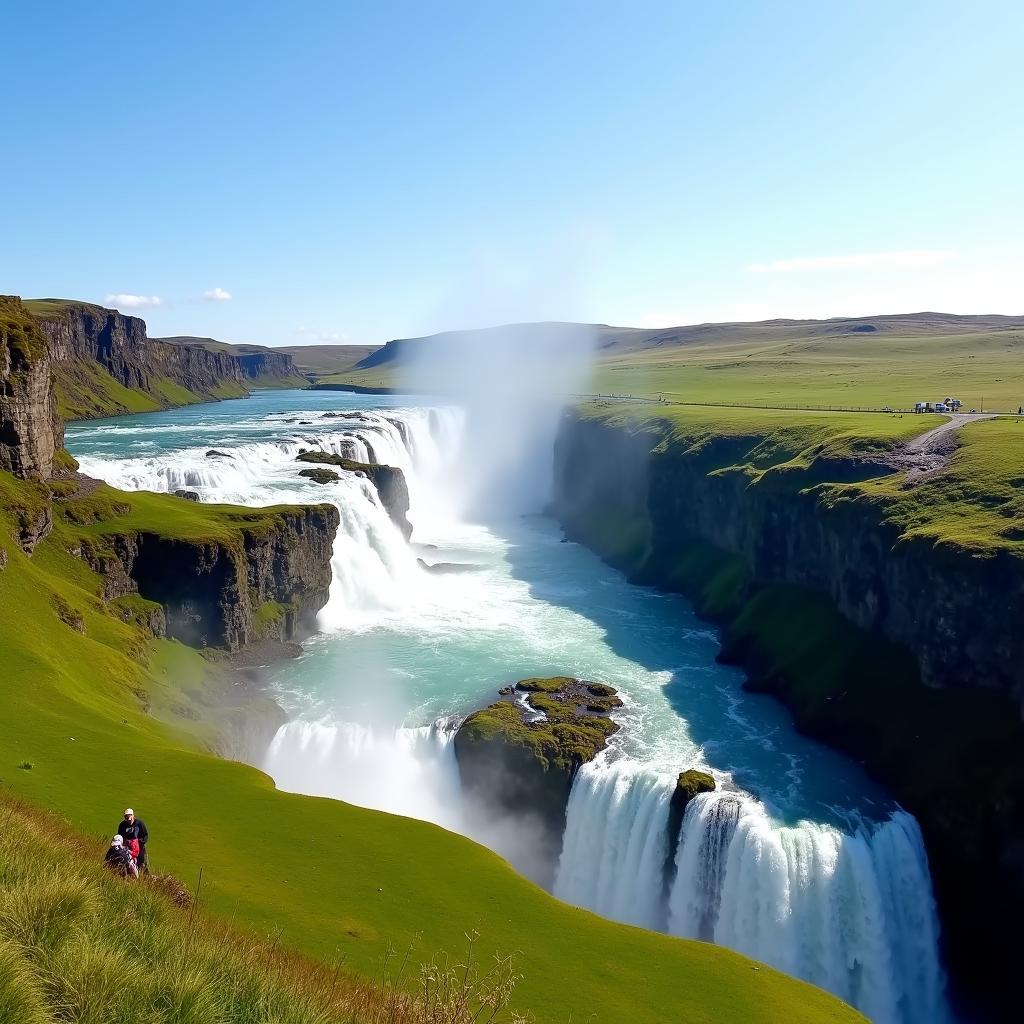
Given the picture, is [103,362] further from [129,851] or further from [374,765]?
[129,851]

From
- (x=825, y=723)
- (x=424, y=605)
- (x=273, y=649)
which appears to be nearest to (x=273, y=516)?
(x=273, y=649)

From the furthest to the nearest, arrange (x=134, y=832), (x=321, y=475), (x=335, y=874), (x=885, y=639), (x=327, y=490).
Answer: (x=321, y=475)
(x=327, y=490)
(x=885, y=639)
(x=335, y=874)
(x=134, y=832)

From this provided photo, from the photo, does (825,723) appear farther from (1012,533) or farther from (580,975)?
(580,975)

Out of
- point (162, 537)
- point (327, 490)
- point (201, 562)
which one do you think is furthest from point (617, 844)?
point (327, 490)

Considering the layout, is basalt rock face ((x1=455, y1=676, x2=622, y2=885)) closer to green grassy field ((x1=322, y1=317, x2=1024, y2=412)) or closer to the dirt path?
the dirt path

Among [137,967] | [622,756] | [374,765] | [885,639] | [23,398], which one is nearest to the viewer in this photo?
[137,967]

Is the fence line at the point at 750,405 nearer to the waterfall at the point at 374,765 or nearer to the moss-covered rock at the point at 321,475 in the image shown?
the moss-covered rock at the point at 321,475
